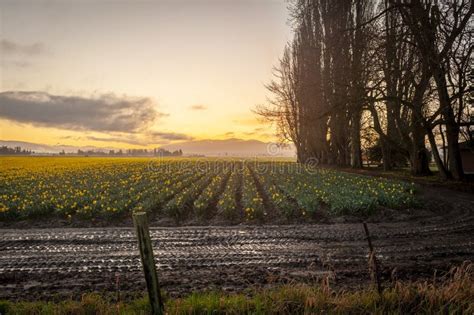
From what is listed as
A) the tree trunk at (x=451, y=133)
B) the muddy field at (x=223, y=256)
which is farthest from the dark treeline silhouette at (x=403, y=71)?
the muddy field at (x=223, y=256)

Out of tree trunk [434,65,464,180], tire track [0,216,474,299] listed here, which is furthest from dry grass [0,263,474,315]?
tree trunk [434,65,464,180]

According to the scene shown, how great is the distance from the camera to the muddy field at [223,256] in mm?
5727

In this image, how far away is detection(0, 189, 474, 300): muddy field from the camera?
18.8ft

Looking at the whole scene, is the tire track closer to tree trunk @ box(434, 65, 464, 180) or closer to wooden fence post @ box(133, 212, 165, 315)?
wooden fence post @ box(133, 212, 165, 315)

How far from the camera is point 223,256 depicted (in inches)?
286

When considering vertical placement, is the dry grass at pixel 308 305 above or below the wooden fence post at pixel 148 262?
below

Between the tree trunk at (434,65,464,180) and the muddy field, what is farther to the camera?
the tree trunk at (434,65,464,180)

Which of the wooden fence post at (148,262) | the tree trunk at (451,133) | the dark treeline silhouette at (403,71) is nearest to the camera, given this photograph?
the wooden fence post at (148,262)


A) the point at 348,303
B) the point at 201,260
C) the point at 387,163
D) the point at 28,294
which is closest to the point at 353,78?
the point at 201,260

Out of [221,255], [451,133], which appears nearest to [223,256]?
[221,255]

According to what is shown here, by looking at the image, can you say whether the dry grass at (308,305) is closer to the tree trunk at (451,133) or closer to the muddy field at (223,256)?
the muddy field at (223,256)

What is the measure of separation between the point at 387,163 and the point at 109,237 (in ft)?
103

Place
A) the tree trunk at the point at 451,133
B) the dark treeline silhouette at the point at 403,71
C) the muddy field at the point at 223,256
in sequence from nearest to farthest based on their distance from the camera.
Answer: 1. the muddy field at the point at 223,256
2. the dark treeline silhouette at the point at 403,71
3. the tree trunk at the point at 451,133

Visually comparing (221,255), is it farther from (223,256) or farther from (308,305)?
(308,305)
